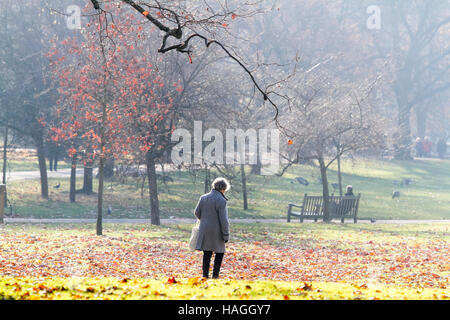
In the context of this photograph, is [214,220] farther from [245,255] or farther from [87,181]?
[87,181]

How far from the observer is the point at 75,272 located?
10.7 metres

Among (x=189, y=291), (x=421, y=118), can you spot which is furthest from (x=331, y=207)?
(x=421, y=118)

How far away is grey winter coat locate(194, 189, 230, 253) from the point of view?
29.0 feet

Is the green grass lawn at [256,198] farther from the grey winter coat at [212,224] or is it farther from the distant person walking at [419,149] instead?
the distant person walking at [419,149]

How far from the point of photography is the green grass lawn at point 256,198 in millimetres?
22062

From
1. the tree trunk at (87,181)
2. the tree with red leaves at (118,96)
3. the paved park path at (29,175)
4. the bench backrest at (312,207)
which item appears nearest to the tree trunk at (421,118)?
the paved park path at (29,175)

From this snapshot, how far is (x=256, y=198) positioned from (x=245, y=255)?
1370 cm

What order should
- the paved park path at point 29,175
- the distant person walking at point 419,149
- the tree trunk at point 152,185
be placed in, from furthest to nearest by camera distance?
the distant person walking at point 419,149
the paved park path at point 29,175
the tree trunk at point 152,185

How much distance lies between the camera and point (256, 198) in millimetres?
26781

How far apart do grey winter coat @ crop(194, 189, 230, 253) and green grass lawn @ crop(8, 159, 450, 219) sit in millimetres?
9309

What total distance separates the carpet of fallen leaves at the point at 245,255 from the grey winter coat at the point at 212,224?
72.2 inches

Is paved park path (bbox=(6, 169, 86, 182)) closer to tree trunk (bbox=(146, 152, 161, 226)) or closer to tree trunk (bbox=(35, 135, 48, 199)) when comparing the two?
tree trunk (bbox=(35, 135, 48, 199))
